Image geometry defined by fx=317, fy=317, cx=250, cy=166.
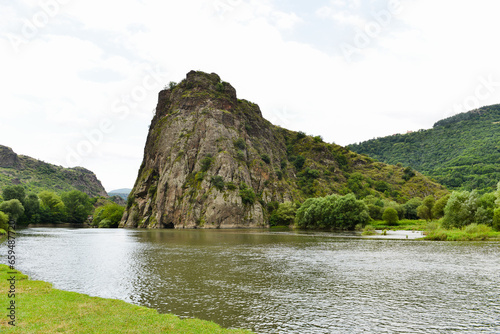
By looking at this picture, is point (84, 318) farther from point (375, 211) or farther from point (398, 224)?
point (375, 211)

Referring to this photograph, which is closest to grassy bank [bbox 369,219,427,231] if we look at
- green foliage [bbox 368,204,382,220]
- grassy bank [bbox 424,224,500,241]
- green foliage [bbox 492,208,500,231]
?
green foliage [bbox 368,204,382,220]

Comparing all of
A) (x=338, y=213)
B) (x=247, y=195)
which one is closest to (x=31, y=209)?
(x=247, y=195)

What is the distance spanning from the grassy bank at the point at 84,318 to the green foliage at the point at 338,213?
112713 millimetres

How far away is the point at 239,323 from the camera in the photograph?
20016 mm

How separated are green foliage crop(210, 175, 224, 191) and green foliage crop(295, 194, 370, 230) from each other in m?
51.9

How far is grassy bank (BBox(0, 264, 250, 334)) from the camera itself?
16406 millimetres

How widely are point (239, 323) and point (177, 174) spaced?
17088cm

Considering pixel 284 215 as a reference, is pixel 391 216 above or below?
below

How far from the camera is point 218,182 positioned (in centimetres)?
17425

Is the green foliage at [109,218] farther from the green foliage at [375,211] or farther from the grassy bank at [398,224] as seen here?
the grassy bank at [398,224]

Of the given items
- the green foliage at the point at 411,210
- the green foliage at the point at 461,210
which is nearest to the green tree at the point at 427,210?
the green foliage at the point at 411,210

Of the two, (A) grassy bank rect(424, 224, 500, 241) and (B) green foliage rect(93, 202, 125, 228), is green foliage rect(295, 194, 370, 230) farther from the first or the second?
(B) green foliage rect(93, 202, 125, 228)

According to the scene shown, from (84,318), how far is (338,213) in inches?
4634

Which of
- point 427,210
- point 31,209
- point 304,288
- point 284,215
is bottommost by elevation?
point 304,288
